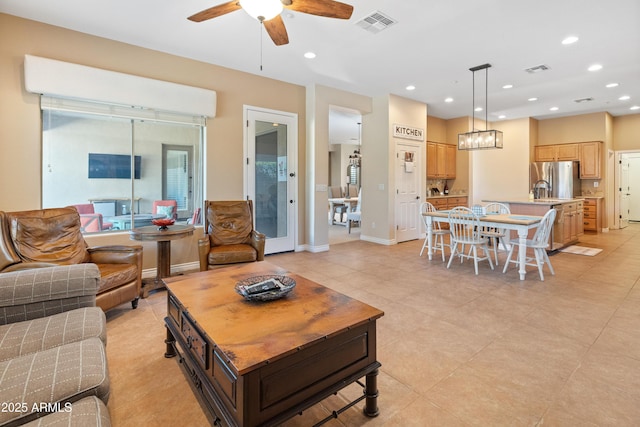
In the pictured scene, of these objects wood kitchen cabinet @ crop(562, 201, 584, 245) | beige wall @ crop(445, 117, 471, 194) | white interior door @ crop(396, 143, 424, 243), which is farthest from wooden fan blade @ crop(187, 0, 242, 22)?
beige wall @ crop(445, 117, 471, 194)

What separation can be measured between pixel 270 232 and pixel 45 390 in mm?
4291

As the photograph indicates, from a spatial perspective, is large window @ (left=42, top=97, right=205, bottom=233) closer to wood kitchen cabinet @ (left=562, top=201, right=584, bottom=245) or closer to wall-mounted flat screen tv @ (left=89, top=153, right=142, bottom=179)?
wall-mounted flat screen tv @ (left=89, top=153, right=142, bottom=179)

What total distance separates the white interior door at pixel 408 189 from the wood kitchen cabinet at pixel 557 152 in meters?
4.12

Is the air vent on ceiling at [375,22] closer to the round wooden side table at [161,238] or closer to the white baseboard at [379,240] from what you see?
the round wooden side table at [161,238]

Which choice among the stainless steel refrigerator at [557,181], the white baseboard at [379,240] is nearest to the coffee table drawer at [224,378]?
the white baseboard at [379,240]

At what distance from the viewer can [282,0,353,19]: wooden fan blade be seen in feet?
7.80

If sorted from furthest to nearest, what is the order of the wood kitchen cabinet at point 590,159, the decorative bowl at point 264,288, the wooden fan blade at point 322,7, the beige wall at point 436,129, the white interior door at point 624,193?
the white interior door at point 624,193, the beige wall at point 436,129, the wood kitchen cabinet at point 590,159, the wooden fan blade at point 322,7, the decorative bowl at point 264,288

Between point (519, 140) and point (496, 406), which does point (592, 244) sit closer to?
point (519, 140)

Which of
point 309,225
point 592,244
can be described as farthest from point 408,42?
point 592,244

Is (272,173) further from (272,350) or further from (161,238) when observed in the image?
(272,350)

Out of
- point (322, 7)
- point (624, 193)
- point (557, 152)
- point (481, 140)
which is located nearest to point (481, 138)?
point (481, 140)

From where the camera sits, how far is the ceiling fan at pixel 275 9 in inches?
85.5

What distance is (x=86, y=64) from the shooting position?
3.67 meters

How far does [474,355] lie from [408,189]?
4.88 meters
